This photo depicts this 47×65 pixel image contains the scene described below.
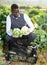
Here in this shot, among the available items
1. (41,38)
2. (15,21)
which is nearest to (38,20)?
(41,38)

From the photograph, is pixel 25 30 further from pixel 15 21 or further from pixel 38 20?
pixel 38 20

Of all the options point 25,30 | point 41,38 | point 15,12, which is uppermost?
point 15,12

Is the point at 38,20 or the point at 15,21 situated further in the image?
the point at 38,20

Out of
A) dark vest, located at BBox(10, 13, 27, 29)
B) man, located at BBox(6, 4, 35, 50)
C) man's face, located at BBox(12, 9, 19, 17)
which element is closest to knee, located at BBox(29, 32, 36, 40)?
man, located at BBox(6, 4, 35, 50)

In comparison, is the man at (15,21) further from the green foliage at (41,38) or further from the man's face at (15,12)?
the green foliage at (41,38)

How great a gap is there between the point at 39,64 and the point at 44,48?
210mm

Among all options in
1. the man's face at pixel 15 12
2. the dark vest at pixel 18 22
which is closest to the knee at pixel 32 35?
the dark vest at pixel 18 22

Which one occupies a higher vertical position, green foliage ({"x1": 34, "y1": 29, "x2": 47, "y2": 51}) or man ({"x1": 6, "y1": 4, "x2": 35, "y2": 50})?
man ({"x1": 6, "y1": 4, "x2": 35, "y2": 50})

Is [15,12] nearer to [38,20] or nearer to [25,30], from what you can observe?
[25,30]

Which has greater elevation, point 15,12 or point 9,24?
point 15,12

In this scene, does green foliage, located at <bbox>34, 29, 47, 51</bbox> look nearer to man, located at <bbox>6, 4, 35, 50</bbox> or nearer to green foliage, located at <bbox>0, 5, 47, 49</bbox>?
green foliage, located at <bbox>0, 5, 47, 49</bbox>

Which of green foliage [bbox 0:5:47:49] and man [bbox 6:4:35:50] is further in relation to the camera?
green foliage [bbox 0:5:47:49]

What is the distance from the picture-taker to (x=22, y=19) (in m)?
2.75

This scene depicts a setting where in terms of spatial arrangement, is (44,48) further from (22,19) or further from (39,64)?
(22,19)
